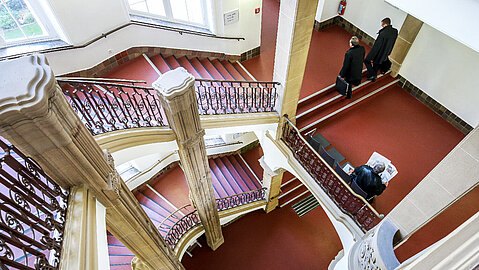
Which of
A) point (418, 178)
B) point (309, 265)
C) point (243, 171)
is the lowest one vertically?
point (309, 265)

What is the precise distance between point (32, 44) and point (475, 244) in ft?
22.5

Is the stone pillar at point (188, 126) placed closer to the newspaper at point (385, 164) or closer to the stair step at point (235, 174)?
the stair step at point (235, 174)

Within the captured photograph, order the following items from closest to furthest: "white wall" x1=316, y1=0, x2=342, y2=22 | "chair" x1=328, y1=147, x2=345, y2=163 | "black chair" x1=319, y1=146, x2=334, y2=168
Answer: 1. "black chair" x1=319, y1=146, x2=334, y2=168
2. "chair" x1=328, y1=147, x2=345, y2=163
3. "white wall" x1=316, y1=0, x2=342, y2=22


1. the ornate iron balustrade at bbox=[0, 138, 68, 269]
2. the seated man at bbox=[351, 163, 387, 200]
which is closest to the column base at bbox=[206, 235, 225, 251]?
the seated man at bbox=[351, 163, 387, 200]

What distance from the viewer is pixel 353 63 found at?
5.71 meters

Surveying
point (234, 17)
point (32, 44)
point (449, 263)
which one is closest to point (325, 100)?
point (234, 17)

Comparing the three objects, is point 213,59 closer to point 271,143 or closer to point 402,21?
point 271,143

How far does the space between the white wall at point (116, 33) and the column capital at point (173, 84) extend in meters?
3.09

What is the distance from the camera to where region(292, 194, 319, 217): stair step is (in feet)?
29.4

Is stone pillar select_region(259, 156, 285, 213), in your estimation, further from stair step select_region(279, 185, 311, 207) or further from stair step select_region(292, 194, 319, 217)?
stair step select_region(292, 194, 319, 217)

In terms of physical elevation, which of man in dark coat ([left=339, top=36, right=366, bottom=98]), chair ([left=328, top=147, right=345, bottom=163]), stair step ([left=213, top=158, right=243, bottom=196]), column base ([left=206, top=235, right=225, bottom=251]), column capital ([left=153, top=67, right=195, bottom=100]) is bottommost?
column base ([left=206, top=235, right=225, bottom=251])

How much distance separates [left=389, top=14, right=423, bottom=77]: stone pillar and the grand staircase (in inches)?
207

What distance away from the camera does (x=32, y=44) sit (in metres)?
5.42

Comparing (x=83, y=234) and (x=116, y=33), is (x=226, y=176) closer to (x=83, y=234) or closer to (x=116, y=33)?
(x=116, y=33)
